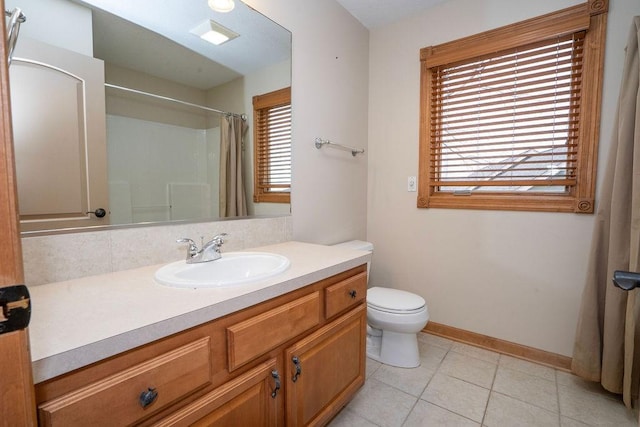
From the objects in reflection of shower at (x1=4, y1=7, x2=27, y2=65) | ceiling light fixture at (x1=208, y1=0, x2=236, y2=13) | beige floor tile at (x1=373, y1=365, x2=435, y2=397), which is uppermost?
ceiling light fixture at (x1=208, y1=0, x2=236, y2=13)

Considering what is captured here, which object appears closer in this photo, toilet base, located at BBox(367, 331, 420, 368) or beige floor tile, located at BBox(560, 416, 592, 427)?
beige floor tile, located at BBox(560, 416, 592, 427)

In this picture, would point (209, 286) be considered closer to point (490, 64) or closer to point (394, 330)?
point (394, 330)

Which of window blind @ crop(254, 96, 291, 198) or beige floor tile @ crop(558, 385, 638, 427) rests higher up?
window blind @ crop(254, 96, 291, 198)

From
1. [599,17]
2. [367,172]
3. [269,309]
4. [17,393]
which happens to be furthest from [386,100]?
[17,393]

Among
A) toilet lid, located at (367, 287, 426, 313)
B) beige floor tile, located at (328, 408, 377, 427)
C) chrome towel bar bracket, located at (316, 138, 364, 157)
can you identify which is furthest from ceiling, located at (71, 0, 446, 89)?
beige floor tile, located at (328, 408, 377, 427)

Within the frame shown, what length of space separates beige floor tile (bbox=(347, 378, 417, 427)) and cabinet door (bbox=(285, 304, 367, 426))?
0.53ft

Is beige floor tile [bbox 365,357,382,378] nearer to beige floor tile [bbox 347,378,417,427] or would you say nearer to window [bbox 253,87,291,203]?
beige floor tile [bbox 347,378,417,427]

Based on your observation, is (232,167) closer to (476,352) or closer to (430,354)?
(430,354)

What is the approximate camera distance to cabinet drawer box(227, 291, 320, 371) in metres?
0.86

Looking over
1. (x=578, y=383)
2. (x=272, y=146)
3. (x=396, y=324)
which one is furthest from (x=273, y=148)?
(x=578, y=383)

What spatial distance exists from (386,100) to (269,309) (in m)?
2.03

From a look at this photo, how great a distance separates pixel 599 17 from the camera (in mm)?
1638

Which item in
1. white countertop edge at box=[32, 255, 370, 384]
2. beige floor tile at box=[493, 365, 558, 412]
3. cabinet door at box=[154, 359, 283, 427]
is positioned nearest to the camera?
white countertop edge at box=[32, 255, 370, 384]

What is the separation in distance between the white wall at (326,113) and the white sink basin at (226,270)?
524mm
